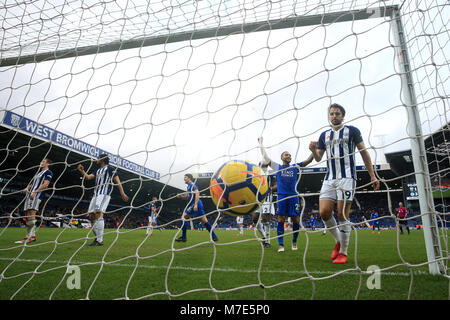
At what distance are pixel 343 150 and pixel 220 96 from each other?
1535 mm

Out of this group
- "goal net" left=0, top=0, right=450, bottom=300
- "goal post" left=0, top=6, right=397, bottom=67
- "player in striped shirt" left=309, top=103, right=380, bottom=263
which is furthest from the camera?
"player in striped shirt" left=309, top=103, right=380, bottom=263

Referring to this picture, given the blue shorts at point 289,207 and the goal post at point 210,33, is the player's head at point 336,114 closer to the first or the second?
the goal post at point 210,33

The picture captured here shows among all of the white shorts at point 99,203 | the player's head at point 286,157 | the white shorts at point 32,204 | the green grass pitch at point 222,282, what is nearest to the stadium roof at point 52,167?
the white shorts at point 32,204

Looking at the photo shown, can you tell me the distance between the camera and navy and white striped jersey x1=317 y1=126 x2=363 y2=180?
303 cm

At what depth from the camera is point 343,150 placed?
3119 millimetres

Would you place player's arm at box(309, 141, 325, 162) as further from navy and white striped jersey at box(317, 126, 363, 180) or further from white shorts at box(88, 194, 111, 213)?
white shorts at box(88, 194, 111, 213)

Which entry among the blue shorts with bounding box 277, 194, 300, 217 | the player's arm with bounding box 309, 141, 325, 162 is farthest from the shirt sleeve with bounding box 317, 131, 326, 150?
the blue shorts with bounding box 277, 194, 300, 217

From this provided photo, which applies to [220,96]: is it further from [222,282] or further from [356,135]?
[222,282]

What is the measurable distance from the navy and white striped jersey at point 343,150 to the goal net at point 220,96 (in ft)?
0.40

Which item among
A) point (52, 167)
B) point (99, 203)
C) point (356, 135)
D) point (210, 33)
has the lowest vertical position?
point (99, 203)

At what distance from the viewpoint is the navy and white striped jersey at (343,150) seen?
3.03 m

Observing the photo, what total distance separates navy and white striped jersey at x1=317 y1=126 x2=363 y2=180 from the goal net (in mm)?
122

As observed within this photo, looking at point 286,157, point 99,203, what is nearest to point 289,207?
point 286,157
